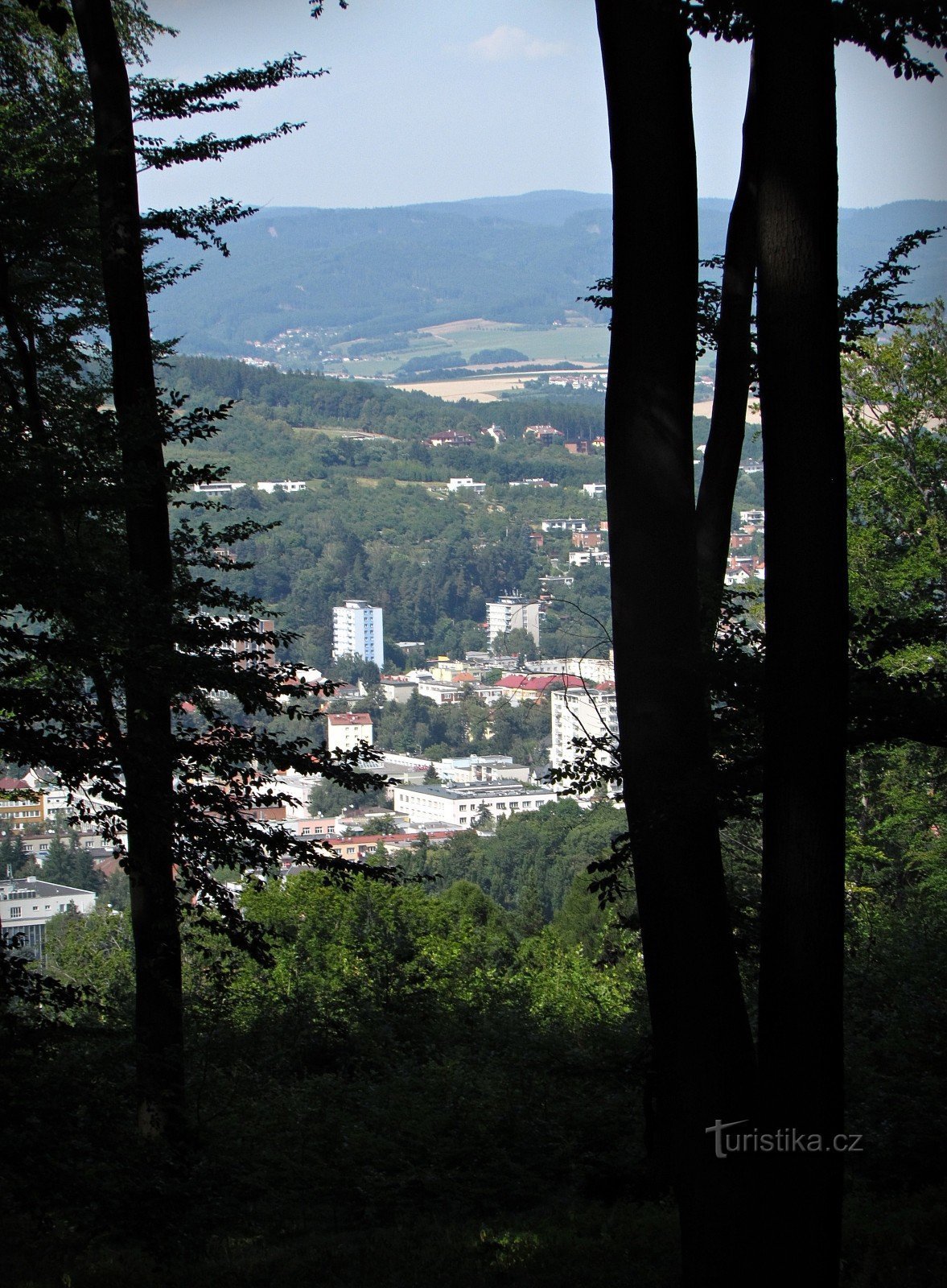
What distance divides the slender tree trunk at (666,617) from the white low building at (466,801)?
129 feet

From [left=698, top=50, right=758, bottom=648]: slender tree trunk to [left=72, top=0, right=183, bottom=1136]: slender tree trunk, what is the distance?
2.22 metres

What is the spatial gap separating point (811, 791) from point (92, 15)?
16.5ft

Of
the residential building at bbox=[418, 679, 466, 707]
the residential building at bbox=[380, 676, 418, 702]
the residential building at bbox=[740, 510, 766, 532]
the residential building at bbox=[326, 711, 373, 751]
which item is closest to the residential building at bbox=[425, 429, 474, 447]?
the residential building at bbox=[740, 510, 766, 532]

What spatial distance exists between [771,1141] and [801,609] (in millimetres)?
1166

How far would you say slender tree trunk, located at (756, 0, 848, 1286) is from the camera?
2461mm

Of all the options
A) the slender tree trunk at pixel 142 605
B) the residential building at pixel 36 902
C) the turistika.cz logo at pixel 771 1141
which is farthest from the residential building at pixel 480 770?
the turistika.cz logo at pixel 771 1141

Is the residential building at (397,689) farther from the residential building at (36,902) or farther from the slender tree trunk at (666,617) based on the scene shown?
the slender tree trunk at (666,617)

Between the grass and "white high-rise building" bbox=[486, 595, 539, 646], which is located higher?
the grass

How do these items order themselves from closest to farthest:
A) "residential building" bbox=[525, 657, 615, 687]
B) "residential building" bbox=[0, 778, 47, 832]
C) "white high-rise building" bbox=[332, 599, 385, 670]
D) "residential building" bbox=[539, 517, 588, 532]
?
"residential building" bbox=[525, 657, 615, 687] → "residential building" bbox=[0, 778, 47, 832] → "white high-rise building" bbox=[332, 599, 385, 670] → "residential building" bbox=[539, 517, 588, 532]

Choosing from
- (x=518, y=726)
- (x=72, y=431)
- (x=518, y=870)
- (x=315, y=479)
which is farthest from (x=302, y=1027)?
(x=315, y=479)

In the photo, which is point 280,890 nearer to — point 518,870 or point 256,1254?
point 256,1254

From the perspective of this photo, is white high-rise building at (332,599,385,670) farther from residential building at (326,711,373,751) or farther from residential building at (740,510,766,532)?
residential building at (740,510,766,532)

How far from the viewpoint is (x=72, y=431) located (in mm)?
5633

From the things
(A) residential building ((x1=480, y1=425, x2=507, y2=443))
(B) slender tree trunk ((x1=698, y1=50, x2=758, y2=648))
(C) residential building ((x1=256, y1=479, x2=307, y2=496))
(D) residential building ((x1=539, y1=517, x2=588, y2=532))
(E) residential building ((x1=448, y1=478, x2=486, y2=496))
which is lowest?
(B) slender tree trunk ((x1=698, y1=50, x2=758, y2=648))
